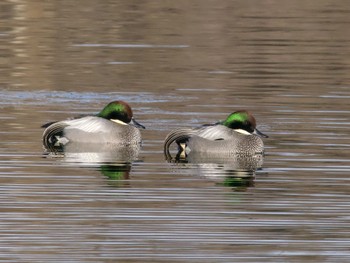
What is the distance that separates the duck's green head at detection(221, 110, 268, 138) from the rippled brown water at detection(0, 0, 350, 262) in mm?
328

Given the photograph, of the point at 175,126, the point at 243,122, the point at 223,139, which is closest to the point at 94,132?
the point at 175,126

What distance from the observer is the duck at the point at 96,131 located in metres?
17.6

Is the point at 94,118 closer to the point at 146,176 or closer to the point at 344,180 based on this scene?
the point at 146,176

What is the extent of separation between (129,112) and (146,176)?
268 centimetres

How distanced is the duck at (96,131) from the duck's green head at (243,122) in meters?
1.19

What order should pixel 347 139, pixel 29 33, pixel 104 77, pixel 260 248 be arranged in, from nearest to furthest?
pixel 260 248 → pixel 347 139 → pixel 104 77 → pixel 29 33

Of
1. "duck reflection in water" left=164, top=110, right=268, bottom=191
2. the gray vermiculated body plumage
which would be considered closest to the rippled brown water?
"duck reflection in water" left=164, top=110, right=268, bottom=191

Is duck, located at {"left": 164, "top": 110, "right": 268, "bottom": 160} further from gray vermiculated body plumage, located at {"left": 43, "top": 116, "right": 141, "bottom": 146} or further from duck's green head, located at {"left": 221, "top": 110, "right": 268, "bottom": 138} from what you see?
gray vermiculated body plumage, located at {"left": 43, "top": 116, "right": 141, "bottom": 146}

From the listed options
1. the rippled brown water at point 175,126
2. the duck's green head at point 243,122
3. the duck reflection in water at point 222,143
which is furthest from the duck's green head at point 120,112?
the duck's green head at point 243,122

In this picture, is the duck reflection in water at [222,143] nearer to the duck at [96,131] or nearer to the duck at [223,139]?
the duck at [223,139]

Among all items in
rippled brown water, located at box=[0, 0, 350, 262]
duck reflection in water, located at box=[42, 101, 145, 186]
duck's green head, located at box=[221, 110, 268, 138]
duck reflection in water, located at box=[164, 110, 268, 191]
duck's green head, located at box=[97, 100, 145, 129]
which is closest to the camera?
rippled brown water, located at box=[0, 0, 350, 262]

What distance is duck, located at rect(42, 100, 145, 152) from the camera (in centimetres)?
1761

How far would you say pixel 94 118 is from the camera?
17.8 metres

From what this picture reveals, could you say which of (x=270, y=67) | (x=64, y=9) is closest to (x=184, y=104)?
(x=270, y=67)
